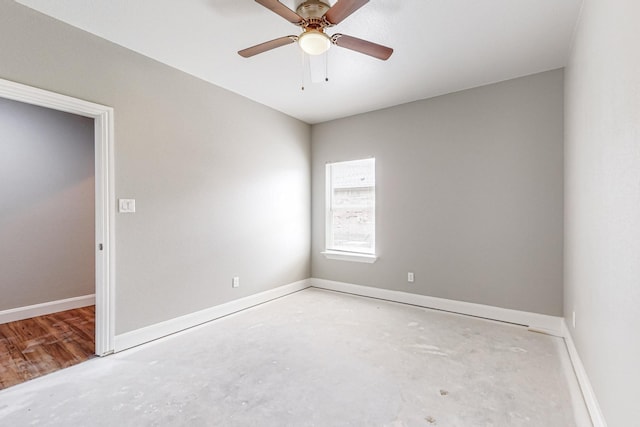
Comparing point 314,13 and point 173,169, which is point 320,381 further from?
point 314,13

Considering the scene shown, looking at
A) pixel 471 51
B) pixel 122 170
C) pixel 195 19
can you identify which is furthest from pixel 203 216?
pixel 471 51

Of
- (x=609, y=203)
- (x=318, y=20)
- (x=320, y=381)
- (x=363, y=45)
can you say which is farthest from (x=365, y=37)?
(x=320, y=381)

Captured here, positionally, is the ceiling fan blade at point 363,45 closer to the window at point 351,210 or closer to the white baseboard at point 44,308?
the window at point 351,210

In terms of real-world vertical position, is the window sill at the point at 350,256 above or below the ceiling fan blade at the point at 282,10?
below

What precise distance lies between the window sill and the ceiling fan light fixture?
115 inches

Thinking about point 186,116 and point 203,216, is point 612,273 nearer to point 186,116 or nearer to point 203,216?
point 203,216

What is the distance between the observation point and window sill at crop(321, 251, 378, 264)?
4.21 meters

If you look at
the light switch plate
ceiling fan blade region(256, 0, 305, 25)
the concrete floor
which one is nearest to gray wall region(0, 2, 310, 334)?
the light switch plate

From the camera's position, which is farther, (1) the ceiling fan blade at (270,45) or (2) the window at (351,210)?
(2) the window at (351,210)

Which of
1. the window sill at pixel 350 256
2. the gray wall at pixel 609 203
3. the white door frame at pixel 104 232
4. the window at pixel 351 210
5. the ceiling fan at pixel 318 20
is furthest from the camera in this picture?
the window at pixel 351 210

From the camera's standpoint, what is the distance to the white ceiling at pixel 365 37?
2086 millimetres

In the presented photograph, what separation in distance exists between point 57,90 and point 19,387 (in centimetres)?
218

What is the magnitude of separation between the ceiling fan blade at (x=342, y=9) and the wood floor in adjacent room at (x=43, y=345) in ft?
10.7

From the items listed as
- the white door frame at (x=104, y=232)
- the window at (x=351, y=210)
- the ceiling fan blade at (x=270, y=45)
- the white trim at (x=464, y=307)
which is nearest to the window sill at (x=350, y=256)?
the window at (x=351, y=210)
